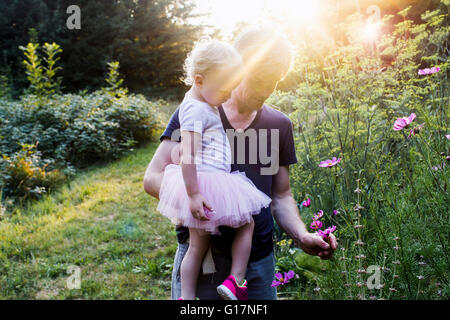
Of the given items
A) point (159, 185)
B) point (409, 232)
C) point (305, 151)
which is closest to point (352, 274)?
point (409, 232)

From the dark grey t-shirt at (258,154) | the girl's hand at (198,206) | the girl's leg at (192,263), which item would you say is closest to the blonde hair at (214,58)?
the dark grey t-shirt at (258,154)

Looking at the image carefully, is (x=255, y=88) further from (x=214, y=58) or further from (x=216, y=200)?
(x=216, y=200)

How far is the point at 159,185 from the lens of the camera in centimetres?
150

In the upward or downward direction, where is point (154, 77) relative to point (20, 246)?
upward

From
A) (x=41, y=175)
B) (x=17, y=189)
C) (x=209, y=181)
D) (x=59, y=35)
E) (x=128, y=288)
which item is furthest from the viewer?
(x=59, y=35)

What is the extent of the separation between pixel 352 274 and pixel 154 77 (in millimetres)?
20274

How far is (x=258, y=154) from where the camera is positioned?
5.06 ft

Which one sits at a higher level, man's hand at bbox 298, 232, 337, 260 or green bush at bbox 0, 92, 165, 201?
green bush at bbox 0, 92, 165, 201

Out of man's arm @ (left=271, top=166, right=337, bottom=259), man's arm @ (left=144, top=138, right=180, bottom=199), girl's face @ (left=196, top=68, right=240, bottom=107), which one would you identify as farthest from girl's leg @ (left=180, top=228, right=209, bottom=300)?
girl's face @ (left=196, top=68, right=240, bottom=107)

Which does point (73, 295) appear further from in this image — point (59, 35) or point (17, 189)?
point (59, 35)

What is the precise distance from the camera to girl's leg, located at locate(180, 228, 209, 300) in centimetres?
140

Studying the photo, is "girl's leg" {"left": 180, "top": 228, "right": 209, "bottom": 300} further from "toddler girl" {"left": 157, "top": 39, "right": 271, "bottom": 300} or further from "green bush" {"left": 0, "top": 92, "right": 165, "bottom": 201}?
"green bush" {"left": 0, "top": 92, "right": 165, "bottom": 201}

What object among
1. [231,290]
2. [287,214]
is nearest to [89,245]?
[287,214]

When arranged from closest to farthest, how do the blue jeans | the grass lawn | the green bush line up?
the blue jeans → the grass lawn → the green bush
